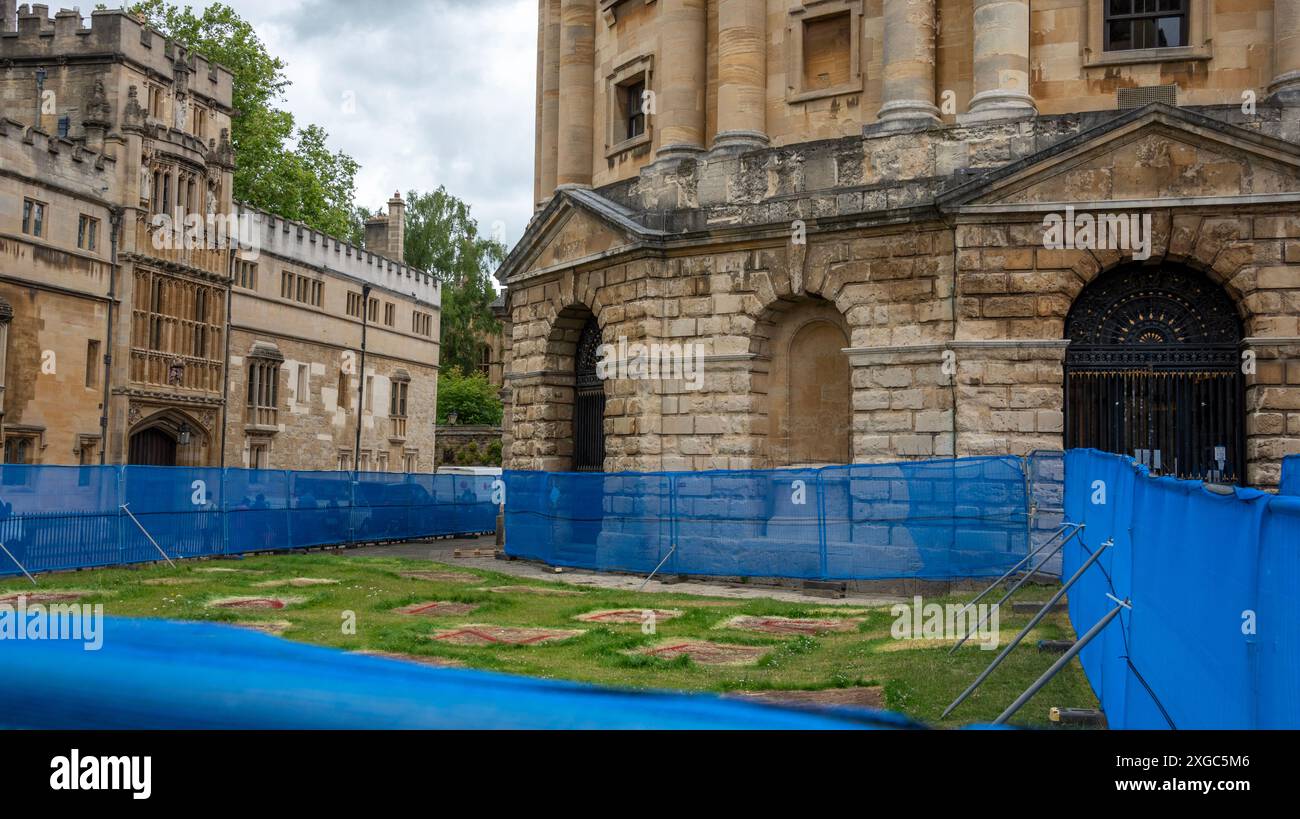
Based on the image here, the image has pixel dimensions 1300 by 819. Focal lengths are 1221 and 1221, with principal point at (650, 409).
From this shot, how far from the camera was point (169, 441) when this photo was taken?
142 ft

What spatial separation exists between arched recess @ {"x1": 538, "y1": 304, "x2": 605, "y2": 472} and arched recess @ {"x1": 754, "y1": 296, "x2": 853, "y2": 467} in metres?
5.31

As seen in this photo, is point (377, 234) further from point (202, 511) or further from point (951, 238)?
point (951, 238)

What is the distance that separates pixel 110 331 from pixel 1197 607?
129ft

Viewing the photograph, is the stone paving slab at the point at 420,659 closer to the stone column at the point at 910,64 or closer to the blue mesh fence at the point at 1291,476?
the blue mesh fence at the point at 1291,476

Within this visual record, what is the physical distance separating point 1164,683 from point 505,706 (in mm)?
4967

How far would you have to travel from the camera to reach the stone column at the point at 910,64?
899 inches

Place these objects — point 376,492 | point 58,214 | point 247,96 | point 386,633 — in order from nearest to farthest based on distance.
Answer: point 386,633
point 376,492
point 58,214
point 247,96

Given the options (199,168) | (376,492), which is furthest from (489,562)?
(199,168)

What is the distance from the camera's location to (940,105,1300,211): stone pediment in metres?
19.7

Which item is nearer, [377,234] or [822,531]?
[822,531]

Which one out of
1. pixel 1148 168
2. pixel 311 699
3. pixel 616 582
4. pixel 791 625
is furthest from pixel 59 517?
pixel 1148 168
